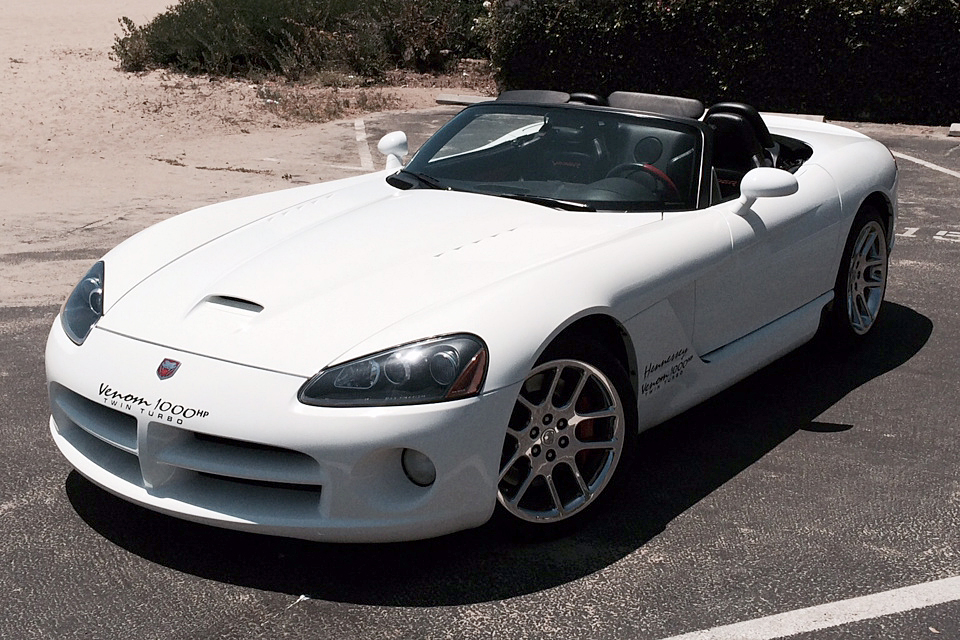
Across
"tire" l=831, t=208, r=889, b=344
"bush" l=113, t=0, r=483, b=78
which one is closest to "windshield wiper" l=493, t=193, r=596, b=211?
"tire" l=831, t=208, r=889, b=344

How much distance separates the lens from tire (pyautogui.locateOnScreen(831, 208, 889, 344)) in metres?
5.55

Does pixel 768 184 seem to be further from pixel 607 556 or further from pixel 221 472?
pixel 221 472

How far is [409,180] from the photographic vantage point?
201 inches

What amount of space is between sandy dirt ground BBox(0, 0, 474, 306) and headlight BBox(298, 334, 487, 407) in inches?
156

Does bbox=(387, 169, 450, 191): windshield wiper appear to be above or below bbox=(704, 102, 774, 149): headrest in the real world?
below

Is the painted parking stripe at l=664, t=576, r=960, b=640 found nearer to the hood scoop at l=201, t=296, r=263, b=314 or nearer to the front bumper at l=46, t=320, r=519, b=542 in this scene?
the front bumper at l=46, t=320, r=519, b=542

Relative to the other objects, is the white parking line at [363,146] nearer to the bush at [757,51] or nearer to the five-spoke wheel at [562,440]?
the bush at [757,51]

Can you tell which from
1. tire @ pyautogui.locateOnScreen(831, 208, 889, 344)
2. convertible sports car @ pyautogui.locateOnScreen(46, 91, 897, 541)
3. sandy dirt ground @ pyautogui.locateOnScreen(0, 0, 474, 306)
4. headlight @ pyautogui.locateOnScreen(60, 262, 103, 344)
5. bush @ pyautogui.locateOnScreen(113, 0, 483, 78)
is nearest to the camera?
convertible sports car @ pyautogui.locateOnScreen(46, 91, 897, 541)

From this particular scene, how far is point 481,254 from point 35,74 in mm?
16078

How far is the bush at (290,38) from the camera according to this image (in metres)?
17.9

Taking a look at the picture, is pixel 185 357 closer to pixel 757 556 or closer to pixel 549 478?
pixel 549 478

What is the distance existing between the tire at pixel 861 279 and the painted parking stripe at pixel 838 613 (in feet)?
7.15

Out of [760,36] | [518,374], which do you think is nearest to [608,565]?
[518,374]

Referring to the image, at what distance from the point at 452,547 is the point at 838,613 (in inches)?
46.7
